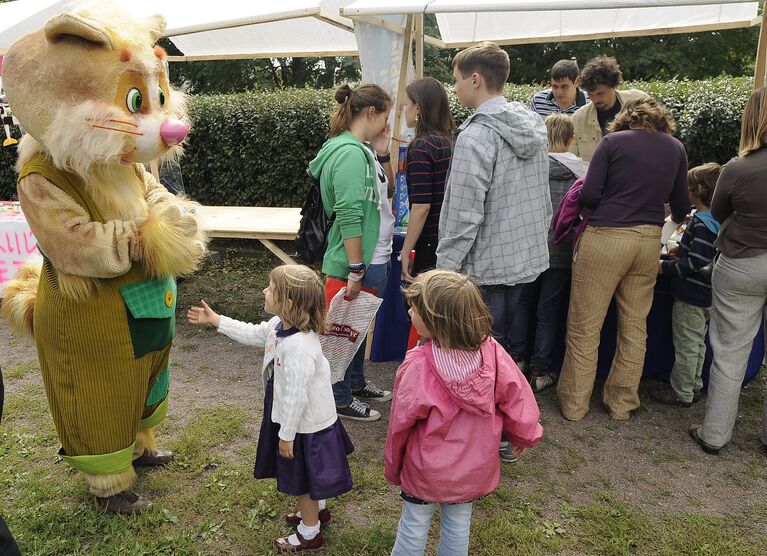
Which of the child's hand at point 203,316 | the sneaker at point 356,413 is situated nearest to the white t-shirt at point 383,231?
the sneaker at point 356,413

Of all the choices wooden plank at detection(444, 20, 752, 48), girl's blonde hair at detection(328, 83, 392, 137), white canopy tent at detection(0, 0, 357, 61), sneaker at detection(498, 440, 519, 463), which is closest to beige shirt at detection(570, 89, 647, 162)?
wooden plank at detection(444, 20, 752, 48)

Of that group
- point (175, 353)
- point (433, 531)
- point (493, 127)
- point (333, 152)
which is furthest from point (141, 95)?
point (175, 353)

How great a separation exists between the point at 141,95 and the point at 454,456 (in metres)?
1.75

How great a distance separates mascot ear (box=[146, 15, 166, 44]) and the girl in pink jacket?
5.08 feet

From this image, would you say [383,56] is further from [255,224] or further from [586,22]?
[586,22]

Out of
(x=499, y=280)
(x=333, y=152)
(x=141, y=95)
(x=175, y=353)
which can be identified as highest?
(x=141, y=95)

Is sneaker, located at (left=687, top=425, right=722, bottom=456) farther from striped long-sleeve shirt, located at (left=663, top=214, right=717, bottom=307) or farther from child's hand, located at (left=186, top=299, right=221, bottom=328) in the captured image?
child's hand, located at (left=186, top=299, right=221, bottom=328)

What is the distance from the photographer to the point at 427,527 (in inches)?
86.0

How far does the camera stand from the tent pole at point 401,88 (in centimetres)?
402

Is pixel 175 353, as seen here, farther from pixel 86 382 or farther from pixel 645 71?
pixel 645 71

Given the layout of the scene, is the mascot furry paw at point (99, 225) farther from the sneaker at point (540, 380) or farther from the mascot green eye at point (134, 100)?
the sneaker at point (540, 380)

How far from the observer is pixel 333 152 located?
9.91 feet

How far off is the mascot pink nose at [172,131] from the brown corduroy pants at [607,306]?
2.14 m

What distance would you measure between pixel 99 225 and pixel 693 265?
295cm
